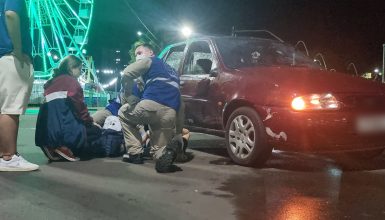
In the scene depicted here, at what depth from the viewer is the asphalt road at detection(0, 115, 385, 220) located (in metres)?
3.42

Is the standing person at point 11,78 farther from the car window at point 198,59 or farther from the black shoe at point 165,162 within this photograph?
the car window at point 198,59

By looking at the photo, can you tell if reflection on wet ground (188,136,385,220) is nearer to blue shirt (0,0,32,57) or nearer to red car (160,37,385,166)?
red car (160,37,385,166)

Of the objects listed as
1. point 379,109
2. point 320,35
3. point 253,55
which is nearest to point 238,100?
point 253,55

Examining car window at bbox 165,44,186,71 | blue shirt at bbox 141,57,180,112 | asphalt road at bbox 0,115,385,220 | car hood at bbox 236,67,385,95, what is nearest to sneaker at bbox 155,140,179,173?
asphalt road at bbox 0,115,385,220

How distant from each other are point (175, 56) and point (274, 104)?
7.79ft

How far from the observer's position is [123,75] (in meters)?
5.29

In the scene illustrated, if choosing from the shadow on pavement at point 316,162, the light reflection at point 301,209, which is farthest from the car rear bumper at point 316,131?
the light reflection at point 301,209

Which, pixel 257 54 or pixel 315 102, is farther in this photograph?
pixel 257 54

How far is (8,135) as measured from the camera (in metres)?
4.74

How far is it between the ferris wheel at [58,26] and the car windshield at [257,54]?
19.5 meters

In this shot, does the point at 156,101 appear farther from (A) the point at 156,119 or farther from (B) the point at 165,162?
(B) the point at 165,162

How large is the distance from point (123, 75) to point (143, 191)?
1.66 m

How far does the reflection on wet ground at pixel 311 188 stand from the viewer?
3439 millimetres

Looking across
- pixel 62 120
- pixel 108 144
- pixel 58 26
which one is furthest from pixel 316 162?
pixel 58 26
